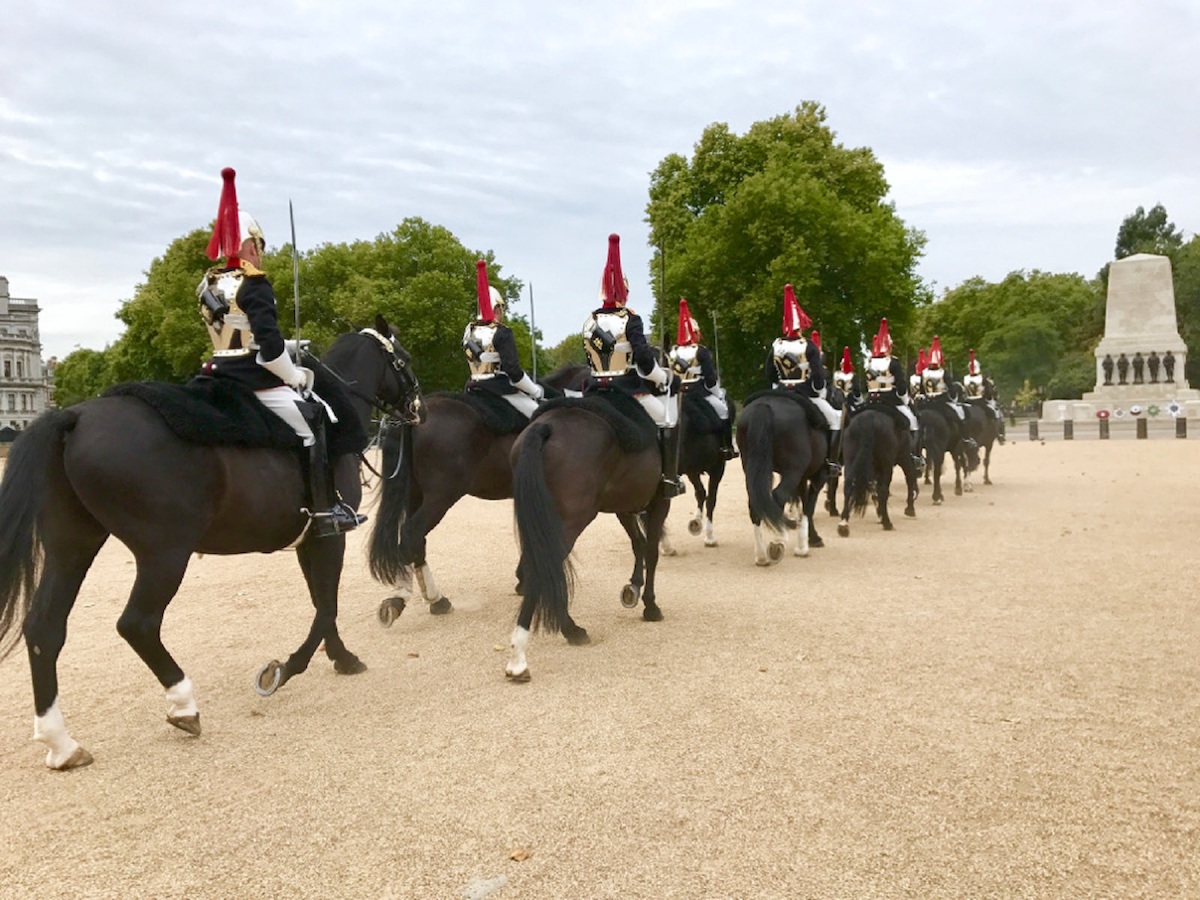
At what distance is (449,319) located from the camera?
4488cm

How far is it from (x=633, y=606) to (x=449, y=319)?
37713mm

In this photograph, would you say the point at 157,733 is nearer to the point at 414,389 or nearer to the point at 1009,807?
the point at 414,389

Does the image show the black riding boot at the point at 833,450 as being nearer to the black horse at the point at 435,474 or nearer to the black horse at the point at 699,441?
the black horse at the point at 699,441

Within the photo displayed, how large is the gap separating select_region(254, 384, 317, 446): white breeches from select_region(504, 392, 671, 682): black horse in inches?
56.1

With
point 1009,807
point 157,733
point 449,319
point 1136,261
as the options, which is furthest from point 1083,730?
point 1136,261

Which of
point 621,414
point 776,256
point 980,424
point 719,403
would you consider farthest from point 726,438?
point 776,256

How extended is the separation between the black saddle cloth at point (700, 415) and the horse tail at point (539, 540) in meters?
4.91

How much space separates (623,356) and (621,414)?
74 cm

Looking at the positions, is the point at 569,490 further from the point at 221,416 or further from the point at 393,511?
the point at 221,416

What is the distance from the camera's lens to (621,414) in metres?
7.56

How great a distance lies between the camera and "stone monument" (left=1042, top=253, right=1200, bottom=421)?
160 ft

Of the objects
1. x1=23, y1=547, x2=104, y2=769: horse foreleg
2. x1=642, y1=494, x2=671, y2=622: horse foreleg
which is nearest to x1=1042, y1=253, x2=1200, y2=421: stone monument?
x1=642, y1=494, x2=671, y2=622: horse foreleg

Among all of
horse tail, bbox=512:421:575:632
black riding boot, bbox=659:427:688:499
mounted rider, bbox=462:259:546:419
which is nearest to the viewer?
horse tail, bbox=512:421:575:632

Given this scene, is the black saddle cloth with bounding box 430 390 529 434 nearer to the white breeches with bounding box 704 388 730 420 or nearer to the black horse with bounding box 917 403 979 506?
the white breeches with bounding box 704 388 730 420
